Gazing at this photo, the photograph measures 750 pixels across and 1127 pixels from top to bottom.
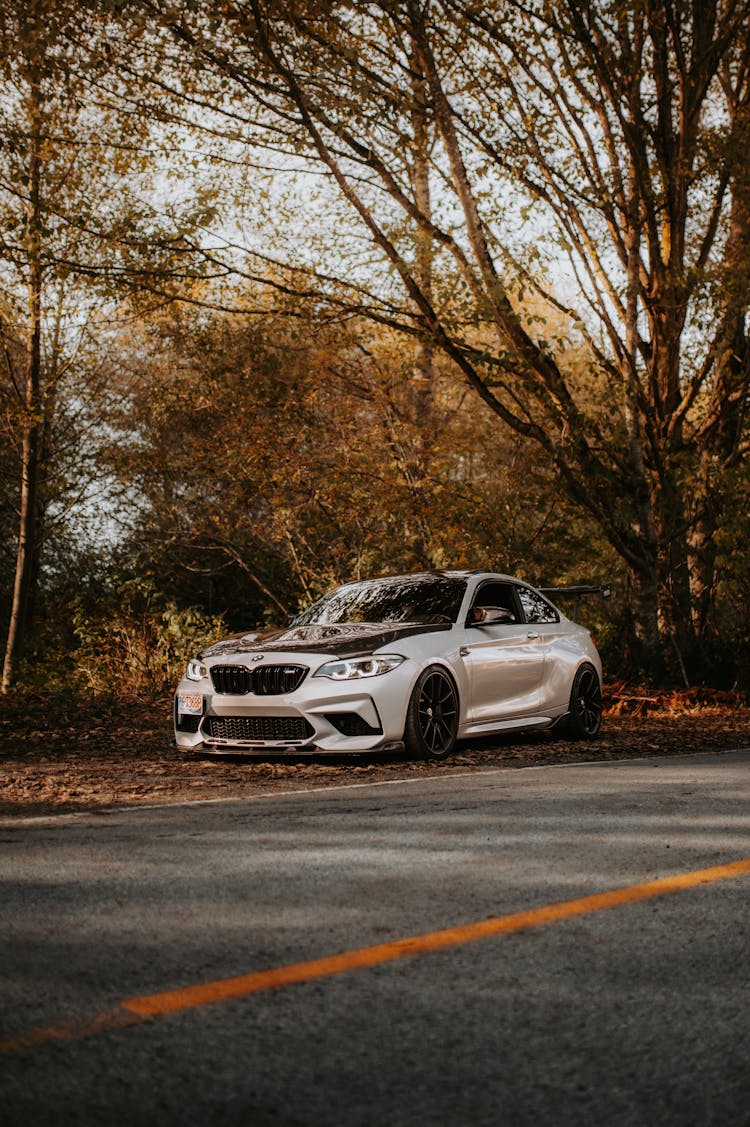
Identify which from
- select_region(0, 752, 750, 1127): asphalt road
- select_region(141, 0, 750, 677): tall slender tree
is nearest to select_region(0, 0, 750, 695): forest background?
select_region(141, 0, 750, 677): tall slender tree

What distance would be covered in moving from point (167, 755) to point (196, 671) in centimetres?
86

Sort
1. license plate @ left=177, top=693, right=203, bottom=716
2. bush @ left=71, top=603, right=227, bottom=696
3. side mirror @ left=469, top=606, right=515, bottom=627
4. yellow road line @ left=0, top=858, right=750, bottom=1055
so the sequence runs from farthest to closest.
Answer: bush @ left=71, top=603, right=227, bottom=696 < side mirror @ left=469, top=606, right=515, bottom=627 < license plate @ left=177, top=693, right=203, bottom=716 < yellow road line @ left=0, top=858, right=750, bottom=1055

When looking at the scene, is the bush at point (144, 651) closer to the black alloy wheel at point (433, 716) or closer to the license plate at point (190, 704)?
the license plate at point (190, 704)

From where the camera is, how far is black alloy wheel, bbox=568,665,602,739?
12727 mm

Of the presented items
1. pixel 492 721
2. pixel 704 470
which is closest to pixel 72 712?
pixel 492 721

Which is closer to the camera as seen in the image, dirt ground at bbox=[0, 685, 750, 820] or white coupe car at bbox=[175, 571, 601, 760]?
dirt ground at bbox=[0, 685, 750, 820]

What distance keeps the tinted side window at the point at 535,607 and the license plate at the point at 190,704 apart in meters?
3.38

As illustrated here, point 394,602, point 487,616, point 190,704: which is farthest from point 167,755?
point 487,616

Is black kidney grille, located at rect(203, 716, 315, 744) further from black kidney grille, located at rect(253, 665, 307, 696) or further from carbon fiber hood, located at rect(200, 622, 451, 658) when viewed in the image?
carbon fiber hood, located at rect(200, 622, 451, 658)

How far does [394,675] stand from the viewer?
1032 cm

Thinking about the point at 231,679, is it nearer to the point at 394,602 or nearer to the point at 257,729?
the point at 257,729

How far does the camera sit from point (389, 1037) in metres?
3.61

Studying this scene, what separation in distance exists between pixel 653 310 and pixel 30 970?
51.7 feet

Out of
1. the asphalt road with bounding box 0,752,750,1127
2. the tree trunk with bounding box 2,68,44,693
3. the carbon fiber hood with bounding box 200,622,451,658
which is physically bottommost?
the asphalt road with bounding box 0,752,750,1127
